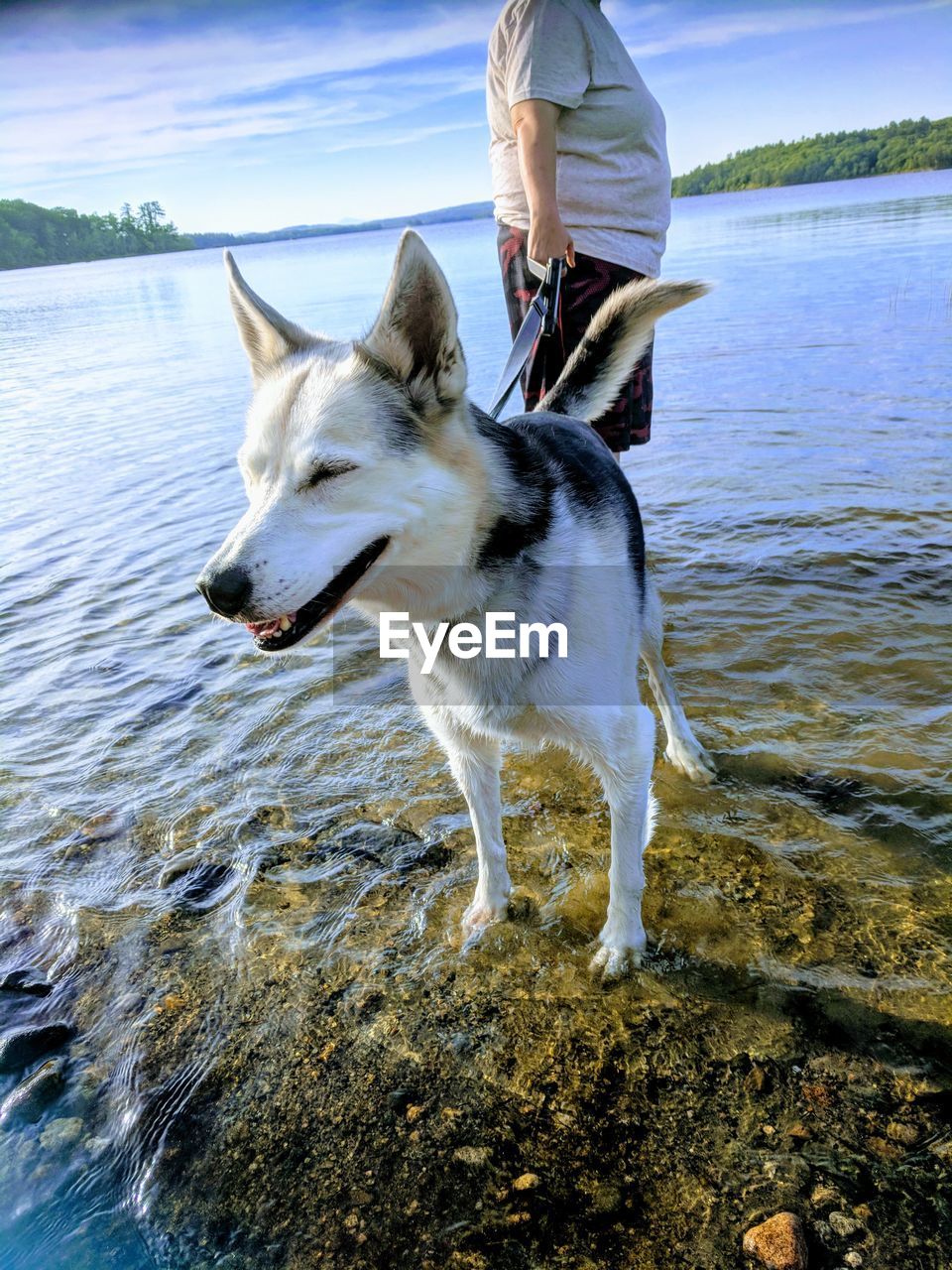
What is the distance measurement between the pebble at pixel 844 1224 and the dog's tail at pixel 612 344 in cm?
259

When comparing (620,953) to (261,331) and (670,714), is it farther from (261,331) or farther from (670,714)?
(261,331)

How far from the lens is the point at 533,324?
3262mm

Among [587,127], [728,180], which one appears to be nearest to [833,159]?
[728,180]

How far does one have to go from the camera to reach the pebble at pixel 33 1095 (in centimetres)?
211

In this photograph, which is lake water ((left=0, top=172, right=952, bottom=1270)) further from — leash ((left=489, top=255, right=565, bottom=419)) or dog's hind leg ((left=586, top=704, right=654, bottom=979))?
leash ((left=489, top=255, right=565, bottom=419))

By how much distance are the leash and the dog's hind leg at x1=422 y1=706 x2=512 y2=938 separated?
1.44 m

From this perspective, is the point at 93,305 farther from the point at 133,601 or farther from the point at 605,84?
the point at 605,84

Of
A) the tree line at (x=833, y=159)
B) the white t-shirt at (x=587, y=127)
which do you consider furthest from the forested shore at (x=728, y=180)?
the white t-shirt at (x=587, y=127)

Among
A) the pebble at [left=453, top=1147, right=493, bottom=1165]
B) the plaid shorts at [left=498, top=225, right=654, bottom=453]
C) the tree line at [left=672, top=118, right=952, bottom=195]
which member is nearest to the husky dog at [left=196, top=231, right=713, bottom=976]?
the pebble at [left=453, top=1147, right=493, bottom=1165]

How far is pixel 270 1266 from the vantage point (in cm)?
170

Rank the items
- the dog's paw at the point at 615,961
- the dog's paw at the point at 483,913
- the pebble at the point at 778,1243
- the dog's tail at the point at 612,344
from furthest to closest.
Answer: the dog's tail at the point at 612,344 < the dog's paw at the point at 483,913 < the dog's paw at the point at 615,961 < the pebble at the point at 778,1243

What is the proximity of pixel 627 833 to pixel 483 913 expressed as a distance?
619 millimetres

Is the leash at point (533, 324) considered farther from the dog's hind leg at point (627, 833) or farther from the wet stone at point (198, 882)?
the wet stone at point (198, 882)

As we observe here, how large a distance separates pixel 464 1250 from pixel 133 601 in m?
4.93
